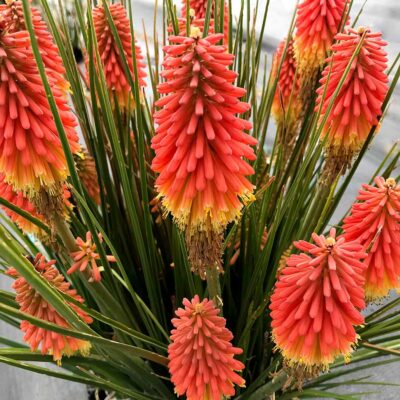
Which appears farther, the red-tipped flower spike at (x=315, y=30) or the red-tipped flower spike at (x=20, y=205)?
the red-tipped flower spike at (x=315, y=30)

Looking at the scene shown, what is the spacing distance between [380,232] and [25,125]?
27 cm

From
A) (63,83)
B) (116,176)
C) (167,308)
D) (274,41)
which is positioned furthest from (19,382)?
(274,41)

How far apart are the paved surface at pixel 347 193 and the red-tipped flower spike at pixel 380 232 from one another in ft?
0.81

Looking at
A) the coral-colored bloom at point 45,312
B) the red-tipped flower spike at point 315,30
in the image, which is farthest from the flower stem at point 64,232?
the red-tipped flower spike at point 315,30

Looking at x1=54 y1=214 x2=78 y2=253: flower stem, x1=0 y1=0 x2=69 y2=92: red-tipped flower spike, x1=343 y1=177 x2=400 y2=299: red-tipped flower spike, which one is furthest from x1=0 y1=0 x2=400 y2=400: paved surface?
x1=0 y1=0 x2=69 y2=92: red-tipped flower spike

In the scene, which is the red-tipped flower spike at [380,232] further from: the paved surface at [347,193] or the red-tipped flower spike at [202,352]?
the paved surface at [347,193]

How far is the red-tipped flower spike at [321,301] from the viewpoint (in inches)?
11.1

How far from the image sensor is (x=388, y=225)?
350mm

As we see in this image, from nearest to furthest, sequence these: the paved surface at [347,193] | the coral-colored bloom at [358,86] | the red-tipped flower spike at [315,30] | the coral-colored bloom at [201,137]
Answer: the coral-colored bloom at [201,137], the coral-colored bloom at [358,86], the red-tipped flower spike at [315,30], the paved surface at [347,193]

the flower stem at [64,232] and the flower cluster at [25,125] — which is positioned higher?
the flower cluster at [25,125]

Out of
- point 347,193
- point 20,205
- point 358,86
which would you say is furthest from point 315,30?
point 347,193

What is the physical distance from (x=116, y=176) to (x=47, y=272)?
0.20 m

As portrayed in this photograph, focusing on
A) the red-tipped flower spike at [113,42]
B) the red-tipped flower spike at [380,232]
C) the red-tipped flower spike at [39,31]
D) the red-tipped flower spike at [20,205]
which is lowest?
the red-tipped flower spike at [20,205]

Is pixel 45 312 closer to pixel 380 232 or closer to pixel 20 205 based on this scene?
pixel 20 205
